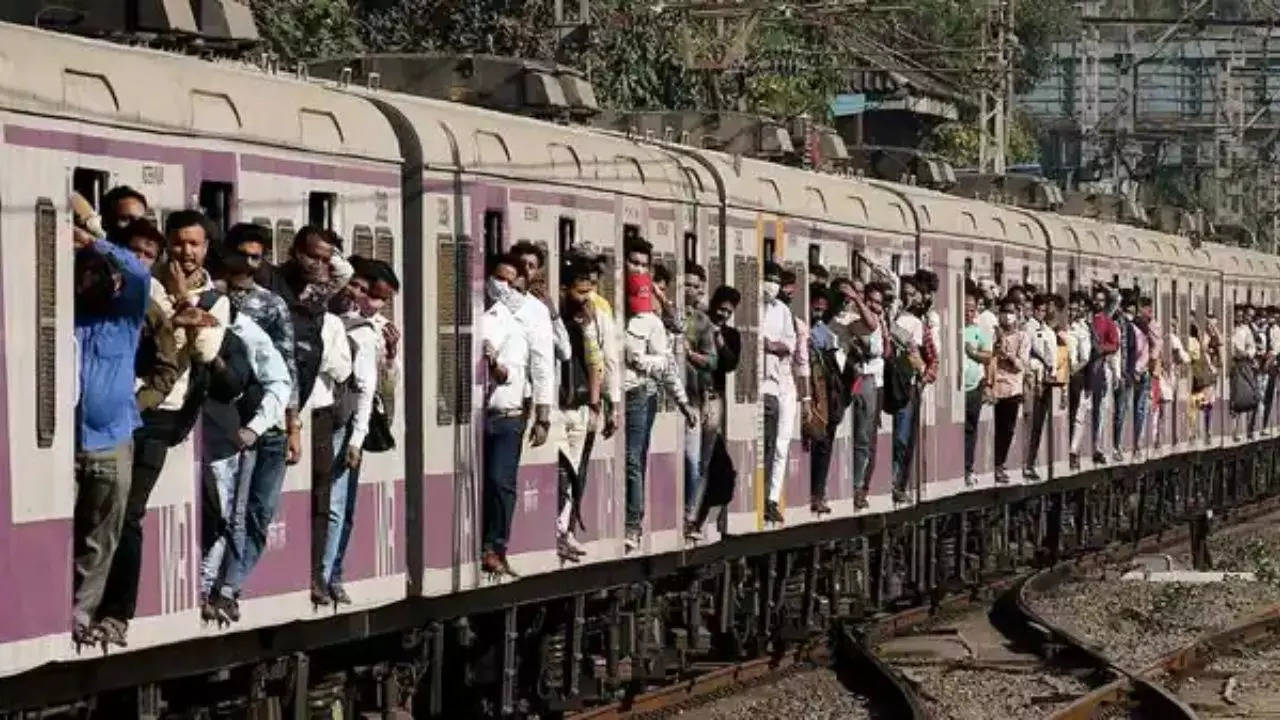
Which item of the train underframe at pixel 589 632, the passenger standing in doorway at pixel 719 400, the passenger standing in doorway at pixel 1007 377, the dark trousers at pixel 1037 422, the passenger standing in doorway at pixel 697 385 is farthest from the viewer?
the dark trousers at pixel 1037 422

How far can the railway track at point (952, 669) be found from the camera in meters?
19.5

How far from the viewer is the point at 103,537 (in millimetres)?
10859

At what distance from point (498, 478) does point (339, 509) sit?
1.97 metres

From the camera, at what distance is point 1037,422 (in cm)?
2927

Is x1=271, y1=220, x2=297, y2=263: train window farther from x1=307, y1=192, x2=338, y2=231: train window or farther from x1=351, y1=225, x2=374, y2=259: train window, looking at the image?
x1=351, y1=225, x2=374, y2=259: train window

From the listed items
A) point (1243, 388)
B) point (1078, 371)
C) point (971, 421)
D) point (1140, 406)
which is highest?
point (1078, 371)

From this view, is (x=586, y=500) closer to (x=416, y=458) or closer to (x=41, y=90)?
(x=416, y=458)

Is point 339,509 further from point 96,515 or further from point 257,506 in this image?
point 96,515

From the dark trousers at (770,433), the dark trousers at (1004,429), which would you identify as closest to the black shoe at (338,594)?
the dark trousers at (770,433)

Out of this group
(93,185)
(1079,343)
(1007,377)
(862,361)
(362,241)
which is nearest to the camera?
(93,185)

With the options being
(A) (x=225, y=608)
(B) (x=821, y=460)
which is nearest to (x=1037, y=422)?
(B) (x=821, y=460)

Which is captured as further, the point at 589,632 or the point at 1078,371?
the point at 1078,371

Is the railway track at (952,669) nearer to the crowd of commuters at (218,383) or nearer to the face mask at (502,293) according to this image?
the face mask at (502,293)

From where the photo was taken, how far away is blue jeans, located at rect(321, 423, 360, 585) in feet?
43.7
